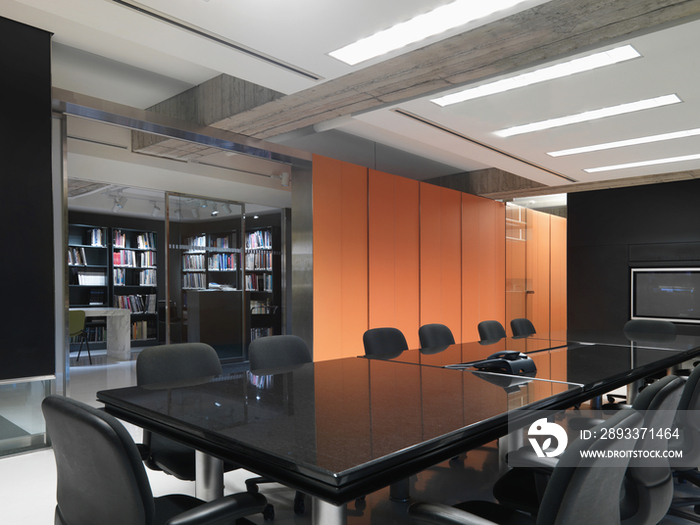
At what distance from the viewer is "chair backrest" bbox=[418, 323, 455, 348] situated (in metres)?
4.41

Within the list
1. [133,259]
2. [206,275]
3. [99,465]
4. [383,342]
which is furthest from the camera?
[133,259]

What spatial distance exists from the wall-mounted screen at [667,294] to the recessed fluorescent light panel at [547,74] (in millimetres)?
5285

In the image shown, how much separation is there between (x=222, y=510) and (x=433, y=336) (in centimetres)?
333

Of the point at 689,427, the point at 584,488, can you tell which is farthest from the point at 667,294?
the point at 584,488

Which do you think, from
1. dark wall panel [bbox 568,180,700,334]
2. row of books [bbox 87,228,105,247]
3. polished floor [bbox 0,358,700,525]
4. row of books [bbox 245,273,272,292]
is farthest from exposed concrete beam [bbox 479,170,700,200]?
row of books [bbox 87,228,105,247]

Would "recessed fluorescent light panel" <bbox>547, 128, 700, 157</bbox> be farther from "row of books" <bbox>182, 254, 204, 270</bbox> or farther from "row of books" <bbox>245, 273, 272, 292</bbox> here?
"row of books" <bbox>245, 273, 272, 292</bbox>

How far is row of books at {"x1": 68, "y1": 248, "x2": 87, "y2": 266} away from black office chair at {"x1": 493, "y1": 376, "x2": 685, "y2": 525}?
10191 mm

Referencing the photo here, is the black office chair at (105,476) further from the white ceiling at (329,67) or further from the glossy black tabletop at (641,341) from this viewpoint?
the glossy black tabletop at (641,341)

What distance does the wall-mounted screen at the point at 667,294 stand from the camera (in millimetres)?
7438

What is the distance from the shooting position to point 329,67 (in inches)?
141

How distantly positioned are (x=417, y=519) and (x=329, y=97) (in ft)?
11.4

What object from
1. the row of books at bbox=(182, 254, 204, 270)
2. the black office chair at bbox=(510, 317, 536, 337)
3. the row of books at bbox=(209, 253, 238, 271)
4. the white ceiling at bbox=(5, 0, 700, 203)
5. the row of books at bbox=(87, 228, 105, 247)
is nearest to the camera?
the white ceiling at bbox=(5, 0, 700, 203)

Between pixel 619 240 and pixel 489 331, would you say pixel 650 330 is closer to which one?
pixel 489 331

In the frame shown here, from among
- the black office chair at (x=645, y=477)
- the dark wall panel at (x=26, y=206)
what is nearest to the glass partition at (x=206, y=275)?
the dark wall panel at (x=26, y=206)
